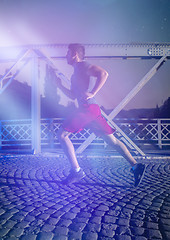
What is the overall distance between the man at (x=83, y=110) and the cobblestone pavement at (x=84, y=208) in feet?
1.07

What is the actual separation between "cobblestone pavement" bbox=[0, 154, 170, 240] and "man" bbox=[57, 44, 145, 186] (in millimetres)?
326

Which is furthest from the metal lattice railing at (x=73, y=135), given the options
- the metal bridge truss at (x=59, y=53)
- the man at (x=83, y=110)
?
the man at (x=83, y=110)

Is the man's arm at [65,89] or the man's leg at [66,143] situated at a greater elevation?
the man's arm at [65,89]

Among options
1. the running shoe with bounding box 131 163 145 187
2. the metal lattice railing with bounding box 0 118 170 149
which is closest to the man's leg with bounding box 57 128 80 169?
the running shoe with bounding box 131 163 145 187

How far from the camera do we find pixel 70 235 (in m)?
1.40

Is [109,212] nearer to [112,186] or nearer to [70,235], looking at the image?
[70,235]

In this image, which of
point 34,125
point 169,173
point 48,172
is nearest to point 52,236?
point 48,172

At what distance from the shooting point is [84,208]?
75.0 inches

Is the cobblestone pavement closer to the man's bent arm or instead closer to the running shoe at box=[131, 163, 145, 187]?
the running shoe at box=[131, 163, 145, 187]

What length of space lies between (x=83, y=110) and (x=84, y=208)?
1322mm

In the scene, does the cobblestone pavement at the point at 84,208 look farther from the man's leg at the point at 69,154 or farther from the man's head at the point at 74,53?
the man's head at the point at 74,53

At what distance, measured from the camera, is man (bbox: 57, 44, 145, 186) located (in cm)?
249

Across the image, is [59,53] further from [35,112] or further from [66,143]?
[66,143]

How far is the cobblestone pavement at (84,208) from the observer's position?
1.44 meters
